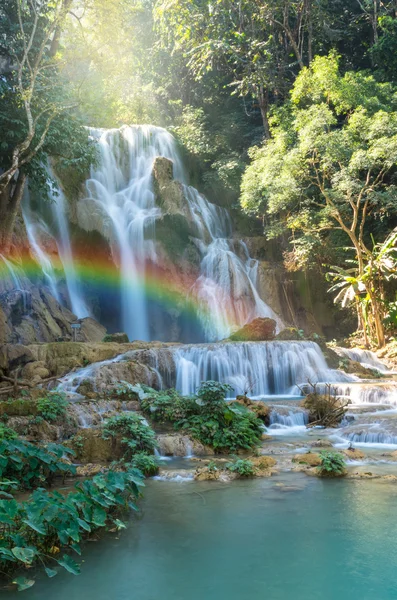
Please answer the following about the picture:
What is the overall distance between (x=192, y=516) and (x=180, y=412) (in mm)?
4008

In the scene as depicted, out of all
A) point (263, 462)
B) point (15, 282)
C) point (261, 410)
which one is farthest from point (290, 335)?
point (263, 462)

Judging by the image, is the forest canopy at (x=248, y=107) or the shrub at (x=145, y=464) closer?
the shrub at (x=145, y=464)

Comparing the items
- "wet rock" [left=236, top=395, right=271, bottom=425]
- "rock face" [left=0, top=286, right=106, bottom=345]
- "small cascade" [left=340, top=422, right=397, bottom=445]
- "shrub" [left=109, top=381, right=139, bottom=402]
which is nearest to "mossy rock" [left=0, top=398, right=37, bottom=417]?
"shrub" [left=109, top=381, right=139, bottom=402]

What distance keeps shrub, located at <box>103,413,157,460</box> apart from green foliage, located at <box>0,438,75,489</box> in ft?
4.57

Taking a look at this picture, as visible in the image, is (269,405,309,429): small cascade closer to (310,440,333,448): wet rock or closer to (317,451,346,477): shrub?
(310,440,333,448): wet rock

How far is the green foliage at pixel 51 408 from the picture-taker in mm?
7949

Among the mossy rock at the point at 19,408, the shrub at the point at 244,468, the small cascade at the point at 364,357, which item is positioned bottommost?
the shrub at the point at 244,468

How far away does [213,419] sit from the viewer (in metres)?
8.34

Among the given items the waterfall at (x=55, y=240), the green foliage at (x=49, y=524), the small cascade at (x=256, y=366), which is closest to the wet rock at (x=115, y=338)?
the small cascade at (x=256, y=366)

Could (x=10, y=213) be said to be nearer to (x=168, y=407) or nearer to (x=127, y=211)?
(x=168, y=407)

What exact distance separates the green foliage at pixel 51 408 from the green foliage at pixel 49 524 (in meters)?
3.68

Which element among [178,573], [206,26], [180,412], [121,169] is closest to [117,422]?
[180,412]

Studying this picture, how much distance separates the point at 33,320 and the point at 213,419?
8.62 meters

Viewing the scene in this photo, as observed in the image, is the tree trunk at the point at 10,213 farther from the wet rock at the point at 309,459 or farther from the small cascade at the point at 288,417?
the wet rock at the point at 309,459
